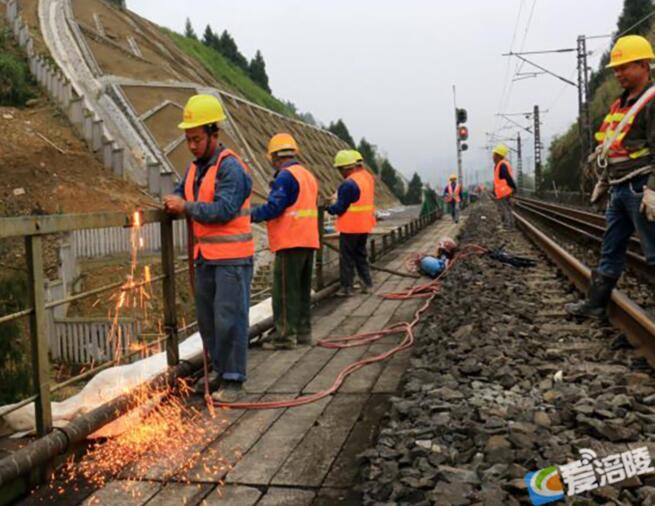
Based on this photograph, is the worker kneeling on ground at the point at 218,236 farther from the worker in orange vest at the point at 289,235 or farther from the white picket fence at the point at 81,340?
the white picket fence at the point at 81,340

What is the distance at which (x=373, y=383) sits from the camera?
4.68 metres

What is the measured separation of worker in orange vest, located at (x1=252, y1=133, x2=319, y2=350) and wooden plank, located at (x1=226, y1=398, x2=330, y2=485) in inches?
70.2

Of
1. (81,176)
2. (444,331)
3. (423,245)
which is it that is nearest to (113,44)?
(81,176)

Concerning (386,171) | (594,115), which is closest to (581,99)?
(594,115)

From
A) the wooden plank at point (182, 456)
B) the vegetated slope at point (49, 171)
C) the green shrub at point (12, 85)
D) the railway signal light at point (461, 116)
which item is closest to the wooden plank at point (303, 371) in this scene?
the wooden plank at point (182, 456)

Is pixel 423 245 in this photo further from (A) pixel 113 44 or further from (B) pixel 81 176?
(A) pixel 113 44

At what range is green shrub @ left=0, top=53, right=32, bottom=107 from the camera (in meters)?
32.5

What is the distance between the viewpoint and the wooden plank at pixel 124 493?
3.01 metres

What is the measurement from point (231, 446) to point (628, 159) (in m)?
4.03

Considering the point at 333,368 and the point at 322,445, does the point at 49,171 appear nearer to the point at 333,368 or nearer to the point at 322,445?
the point at 333,368

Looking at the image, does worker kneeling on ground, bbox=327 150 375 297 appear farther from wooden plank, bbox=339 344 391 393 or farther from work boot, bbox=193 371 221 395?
work boot, bbox=193 371 221 395

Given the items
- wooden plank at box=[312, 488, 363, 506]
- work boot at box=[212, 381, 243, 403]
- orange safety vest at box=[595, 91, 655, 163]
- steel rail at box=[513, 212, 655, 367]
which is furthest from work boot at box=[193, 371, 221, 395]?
orange safety vest at box=[595, 91, 655, 163]

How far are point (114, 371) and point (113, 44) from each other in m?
44.1

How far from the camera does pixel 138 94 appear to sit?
122 ft
